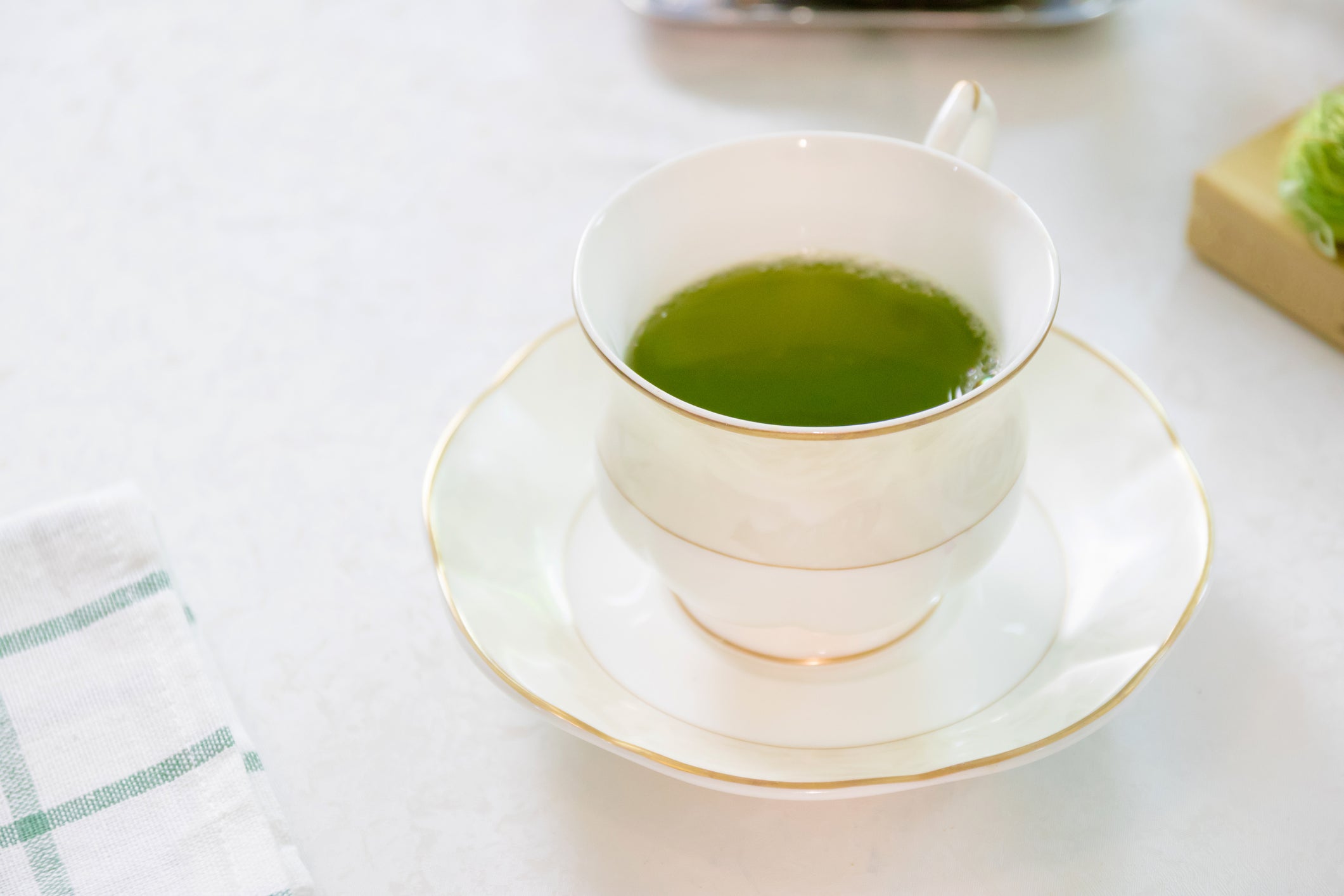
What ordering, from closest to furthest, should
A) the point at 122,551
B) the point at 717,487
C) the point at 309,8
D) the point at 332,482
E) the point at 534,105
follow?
the point at 717,487 < the point at 122,551 < the point at 332,482 < the point at 534,105 < the point at 309,8

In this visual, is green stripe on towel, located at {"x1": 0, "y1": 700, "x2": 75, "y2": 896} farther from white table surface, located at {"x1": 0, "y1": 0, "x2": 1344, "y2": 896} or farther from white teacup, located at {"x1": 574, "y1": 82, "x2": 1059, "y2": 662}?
white teacup, located at {"x1": 574, "y1": 82, "x2": 1059, "y2": 662}

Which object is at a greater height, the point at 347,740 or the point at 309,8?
the point at 309,8

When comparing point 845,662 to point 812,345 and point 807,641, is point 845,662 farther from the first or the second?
point 812,345

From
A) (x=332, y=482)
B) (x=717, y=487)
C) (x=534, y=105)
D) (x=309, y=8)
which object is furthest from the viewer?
(x=309, y=8)

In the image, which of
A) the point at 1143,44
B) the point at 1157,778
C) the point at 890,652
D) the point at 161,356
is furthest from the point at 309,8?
the point at 1157,778

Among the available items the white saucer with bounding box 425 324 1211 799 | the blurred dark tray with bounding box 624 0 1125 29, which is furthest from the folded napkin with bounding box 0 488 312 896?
the blurred dark tray with bounding box 624 0 1125 29

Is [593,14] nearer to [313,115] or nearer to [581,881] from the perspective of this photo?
[313,115]

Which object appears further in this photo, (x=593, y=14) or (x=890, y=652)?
(x=593, y=14)

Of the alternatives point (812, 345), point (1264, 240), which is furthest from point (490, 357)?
point (1264, 240)
